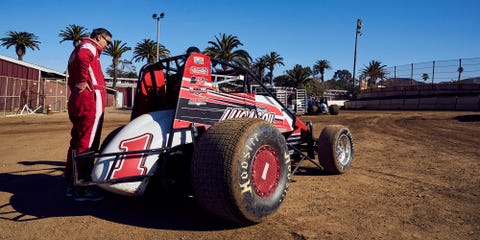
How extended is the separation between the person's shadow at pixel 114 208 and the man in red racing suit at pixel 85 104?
0.68 ft

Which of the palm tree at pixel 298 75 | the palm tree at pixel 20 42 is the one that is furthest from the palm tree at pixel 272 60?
the palm tree at pixel 20 42

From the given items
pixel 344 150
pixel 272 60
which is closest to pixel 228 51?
pixel 272 60

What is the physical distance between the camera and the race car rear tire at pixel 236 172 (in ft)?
9.24

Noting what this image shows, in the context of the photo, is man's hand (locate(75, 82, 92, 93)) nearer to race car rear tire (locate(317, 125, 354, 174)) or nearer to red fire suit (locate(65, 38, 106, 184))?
red fire suit (locate(65, 38, 106, 184))

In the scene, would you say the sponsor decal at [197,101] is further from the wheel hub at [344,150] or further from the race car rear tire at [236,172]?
the wheel hub at [344,150]

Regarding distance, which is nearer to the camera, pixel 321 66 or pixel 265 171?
pixel 265 171

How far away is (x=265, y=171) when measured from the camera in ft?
10.6

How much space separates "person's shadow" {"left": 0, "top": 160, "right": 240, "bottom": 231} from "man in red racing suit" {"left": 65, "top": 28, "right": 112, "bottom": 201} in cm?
21

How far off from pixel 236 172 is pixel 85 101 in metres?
1.96

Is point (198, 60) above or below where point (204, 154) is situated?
above

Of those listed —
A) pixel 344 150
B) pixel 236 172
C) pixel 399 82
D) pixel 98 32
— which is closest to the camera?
pixel 236 172

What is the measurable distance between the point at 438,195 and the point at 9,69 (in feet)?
87.0

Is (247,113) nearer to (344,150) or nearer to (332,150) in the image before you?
(332,150)

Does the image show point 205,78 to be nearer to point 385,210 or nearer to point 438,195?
point 385,210
